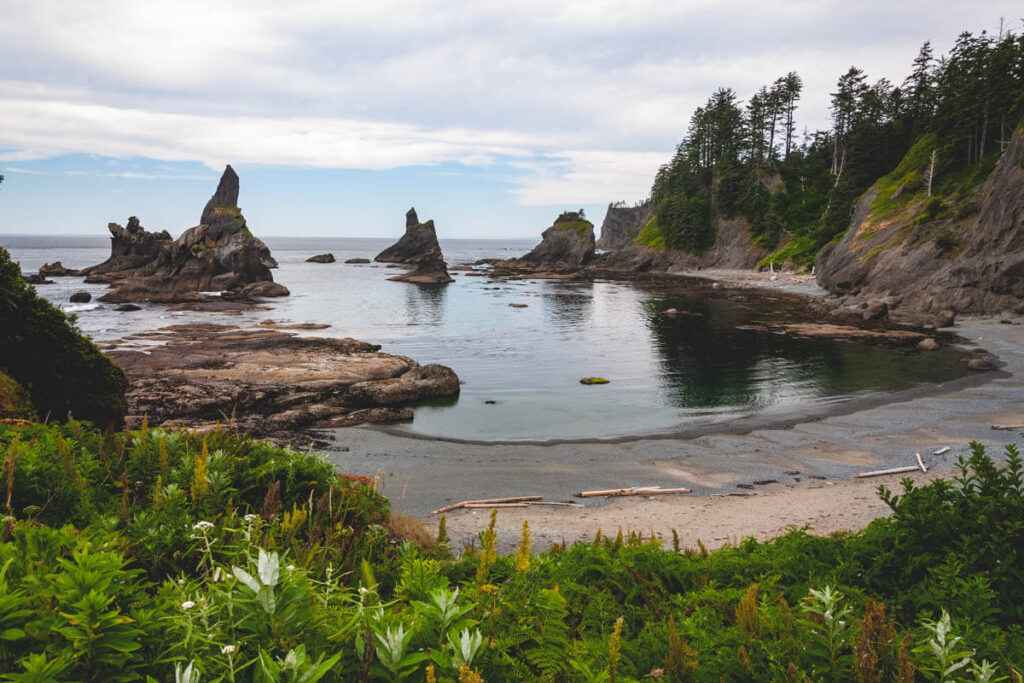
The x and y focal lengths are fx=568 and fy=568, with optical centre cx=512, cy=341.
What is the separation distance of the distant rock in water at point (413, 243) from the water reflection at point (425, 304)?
38852 mm

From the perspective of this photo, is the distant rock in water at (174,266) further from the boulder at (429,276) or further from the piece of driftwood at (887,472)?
the piece of driftwood at (887,472)

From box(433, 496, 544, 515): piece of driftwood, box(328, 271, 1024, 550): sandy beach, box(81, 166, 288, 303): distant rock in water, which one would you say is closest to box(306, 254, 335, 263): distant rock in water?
box(81, 166, 288, 303): distant rock in water

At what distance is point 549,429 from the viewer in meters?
23.7

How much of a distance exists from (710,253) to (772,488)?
101 metres

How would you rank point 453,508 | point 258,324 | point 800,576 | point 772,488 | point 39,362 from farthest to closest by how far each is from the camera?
point 258,324, point 772,488, point 453,508, point 39,362, point 800,576

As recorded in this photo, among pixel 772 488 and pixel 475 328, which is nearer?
pixel 772 488

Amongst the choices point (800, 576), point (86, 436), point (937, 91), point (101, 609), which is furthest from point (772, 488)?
point (937, 91)

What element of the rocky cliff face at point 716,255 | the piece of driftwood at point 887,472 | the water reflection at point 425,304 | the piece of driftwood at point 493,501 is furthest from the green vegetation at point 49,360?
the rocky cliff face at point 716,255

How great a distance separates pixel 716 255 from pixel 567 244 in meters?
39.0

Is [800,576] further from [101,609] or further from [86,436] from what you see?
[86,436]

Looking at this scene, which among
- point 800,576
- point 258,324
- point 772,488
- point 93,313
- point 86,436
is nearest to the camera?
point 800,576

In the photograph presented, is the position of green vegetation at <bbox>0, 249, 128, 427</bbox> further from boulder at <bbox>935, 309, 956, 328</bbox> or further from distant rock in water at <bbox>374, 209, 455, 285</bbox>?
distant rock in water at <bbox>374, 209, 455, 285</bbox>

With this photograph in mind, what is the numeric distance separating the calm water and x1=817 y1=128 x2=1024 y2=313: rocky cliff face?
11.7 m

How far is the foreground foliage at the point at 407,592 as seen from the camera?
6.97 feet
